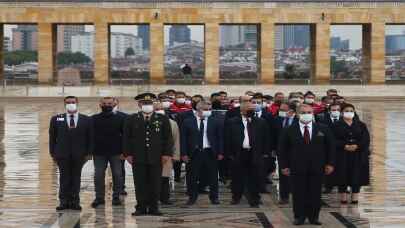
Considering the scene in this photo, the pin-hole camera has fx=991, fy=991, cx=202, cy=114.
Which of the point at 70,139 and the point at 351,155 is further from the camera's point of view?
the point at 351,155

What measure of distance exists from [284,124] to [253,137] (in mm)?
976

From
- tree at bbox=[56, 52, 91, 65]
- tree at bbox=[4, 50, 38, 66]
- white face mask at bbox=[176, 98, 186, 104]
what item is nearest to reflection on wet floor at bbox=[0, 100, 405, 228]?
white face mask at bbox=[176, 98, 186, 104]

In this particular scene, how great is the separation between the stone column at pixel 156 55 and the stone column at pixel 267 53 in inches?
216

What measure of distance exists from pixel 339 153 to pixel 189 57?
13762 centimetres

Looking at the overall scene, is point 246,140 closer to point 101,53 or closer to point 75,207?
point 75,207

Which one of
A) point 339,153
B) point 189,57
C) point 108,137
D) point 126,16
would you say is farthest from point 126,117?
point 189,57

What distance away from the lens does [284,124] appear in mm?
15672

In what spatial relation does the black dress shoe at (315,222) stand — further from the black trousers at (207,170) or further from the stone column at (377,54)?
the stone column at (377,54)

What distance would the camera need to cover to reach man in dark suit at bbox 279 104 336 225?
516 inches

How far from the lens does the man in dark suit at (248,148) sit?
14.9 metres

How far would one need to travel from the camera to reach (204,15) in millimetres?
54281

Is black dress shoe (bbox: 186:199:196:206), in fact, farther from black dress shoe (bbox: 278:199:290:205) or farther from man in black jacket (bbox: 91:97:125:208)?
black dress shoe (bbox: 278:199:290:205)

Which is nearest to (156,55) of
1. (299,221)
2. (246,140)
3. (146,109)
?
(246,140)

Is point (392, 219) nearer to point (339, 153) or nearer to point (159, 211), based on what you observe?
point (339, 153)
